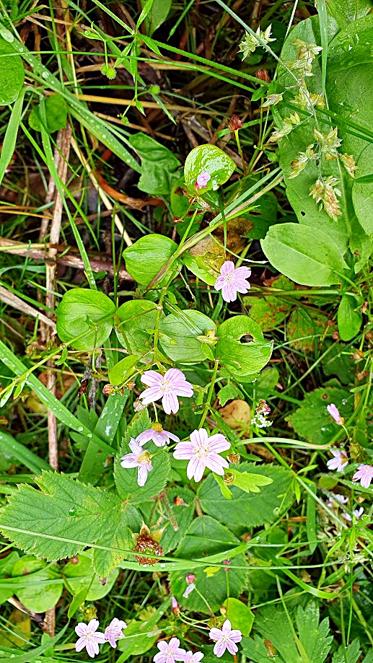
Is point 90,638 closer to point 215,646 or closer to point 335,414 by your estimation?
point 215,646

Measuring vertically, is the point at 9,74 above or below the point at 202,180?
above

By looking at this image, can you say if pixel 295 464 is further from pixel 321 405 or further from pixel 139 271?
pixel 139 271

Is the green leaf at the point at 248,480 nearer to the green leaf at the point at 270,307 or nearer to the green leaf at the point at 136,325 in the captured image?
the green leaf at the point at 136,325

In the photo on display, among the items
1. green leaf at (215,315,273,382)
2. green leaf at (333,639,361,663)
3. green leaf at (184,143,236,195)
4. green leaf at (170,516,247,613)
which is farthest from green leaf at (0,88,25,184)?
green leaf at (333,639,361,663)

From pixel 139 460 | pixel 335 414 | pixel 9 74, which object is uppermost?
pixel 9 74

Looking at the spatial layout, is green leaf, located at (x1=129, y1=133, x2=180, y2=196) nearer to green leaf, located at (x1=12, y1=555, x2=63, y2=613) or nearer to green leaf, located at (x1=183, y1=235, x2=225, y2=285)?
green leaf, located at (x1=183, y1=235, x2=225, y2=285)

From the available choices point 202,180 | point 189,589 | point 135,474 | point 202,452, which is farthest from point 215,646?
point 202,180

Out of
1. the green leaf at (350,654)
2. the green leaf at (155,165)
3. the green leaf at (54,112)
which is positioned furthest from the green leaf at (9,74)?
the green leaf at (350,654)
